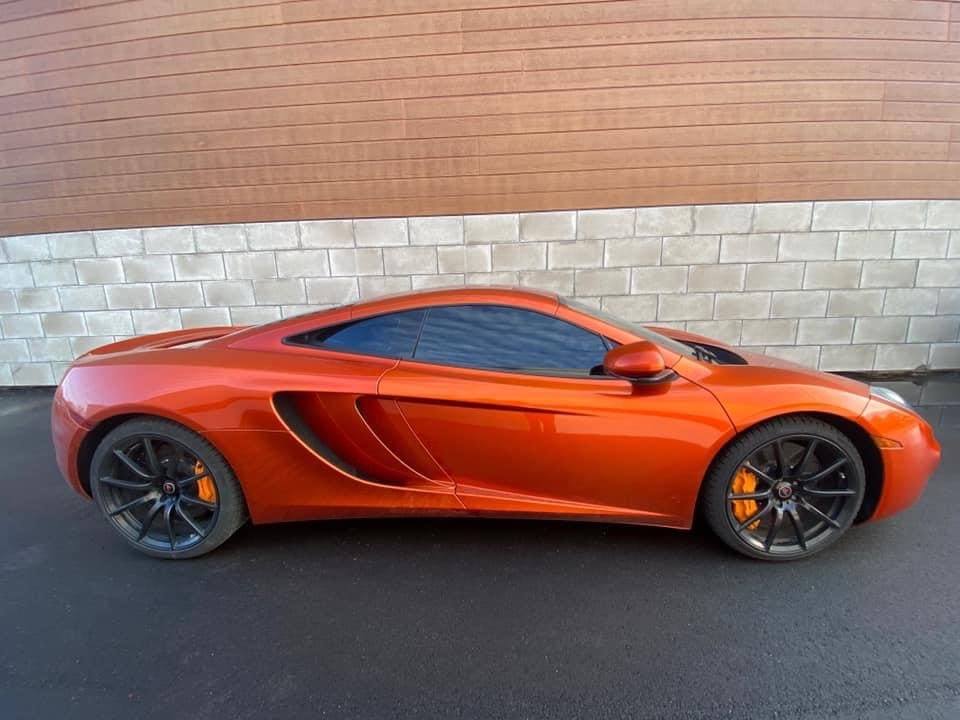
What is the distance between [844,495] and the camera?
225cm

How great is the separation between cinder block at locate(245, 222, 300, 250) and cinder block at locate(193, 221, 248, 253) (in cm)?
8

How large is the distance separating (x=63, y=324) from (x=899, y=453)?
22.5 ft

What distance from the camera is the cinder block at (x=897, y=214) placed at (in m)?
4.66

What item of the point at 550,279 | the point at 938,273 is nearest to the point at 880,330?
the point at 938,273

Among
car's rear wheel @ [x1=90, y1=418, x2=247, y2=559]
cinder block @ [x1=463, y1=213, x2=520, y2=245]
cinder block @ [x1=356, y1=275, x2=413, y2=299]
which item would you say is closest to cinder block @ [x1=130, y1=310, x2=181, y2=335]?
cinder block @ [x1=356, y1=275, x2=413, y2=299]

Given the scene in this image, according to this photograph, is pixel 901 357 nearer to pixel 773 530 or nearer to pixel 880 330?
pixel 880 330

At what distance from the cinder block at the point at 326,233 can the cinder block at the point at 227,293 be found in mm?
767

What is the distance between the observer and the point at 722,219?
15.5 ft

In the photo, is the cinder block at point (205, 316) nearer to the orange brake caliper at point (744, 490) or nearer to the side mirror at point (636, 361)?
the side mirror at point (636, 361)

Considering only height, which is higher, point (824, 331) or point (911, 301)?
point (911, 301)

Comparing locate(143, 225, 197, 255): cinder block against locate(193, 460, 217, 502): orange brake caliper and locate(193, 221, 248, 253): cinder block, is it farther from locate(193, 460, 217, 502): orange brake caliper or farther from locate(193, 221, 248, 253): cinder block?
locate(193, 460, 217, 502): orange brake caliper

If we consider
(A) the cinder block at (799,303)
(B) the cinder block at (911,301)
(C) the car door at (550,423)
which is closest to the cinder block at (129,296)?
(C) the car door at (550,423)

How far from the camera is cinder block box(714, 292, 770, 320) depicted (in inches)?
193

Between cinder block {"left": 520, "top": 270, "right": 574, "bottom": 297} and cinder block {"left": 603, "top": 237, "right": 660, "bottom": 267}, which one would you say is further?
cinder block {"left": 520, "top": 270, "right": 574, "bottom": 297}
